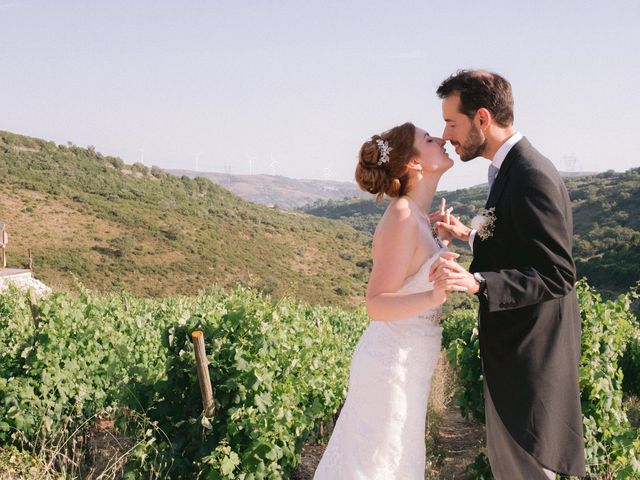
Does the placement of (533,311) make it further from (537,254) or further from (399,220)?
(399,220)

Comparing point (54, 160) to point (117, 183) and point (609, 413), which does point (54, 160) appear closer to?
point (117, 183)

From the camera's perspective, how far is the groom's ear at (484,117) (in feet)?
8.14

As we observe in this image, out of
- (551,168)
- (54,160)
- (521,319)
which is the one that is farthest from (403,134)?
(54,160)

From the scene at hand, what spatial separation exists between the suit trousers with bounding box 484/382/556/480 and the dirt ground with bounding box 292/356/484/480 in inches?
82.4

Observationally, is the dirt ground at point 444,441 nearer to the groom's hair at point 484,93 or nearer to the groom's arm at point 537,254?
the groom's arm at point 537,254

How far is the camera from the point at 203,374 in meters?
4.61

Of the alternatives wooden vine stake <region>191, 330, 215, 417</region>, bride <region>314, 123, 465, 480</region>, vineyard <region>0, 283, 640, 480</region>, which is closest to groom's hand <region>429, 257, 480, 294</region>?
bride <region>314, 123, 465, 480</region>

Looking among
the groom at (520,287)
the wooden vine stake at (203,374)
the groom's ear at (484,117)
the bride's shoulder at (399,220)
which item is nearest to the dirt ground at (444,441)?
the wooden vine stake at (203,374)

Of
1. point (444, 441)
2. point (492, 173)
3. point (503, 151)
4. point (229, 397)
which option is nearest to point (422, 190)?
point (492, 173)

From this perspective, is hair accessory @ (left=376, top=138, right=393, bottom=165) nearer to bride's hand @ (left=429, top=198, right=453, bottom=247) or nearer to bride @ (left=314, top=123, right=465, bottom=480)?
bride @ (left=314, top=123, right=465, bottom=480)

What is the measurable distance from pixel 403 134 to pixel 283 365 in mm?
2896

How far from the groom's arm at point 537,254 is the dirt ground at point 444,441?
8.97 ft

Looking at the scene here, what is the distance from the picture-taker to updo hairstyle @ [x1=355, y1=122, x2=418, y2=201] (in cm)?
283

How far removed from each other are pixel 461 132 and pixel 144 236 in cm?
5517
